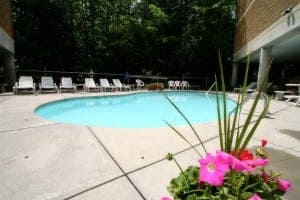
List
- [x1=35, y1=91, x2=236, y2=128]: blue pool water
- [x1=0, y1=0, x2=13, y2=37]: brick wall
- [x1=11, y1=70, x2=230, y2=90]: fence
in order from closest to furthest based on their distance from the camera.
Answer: [x1=35, y1=91, x2=236, y2=128]: blue pool water → [x1=0, y1=0, x2=13, y2=37]: brick wall → [x1=11, y1=70, x2=230, y2=90]: fence

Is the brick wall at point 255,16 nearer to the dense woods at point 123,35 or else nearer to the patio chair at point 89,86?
the dense woods at point 123,35

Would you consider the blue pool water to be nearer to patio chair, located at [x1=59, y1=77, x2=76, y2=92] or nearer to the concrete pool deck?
patio chair, located at [x1=59, y1=77, x2=76, y2=92]

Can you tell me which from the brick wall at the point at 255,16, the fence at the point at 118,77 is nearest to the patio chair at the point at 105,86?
the fence at the point at 118,77

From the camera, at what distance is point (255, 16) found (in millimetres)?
13719

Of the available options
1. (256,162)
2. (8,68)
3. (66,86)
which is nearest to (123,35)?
(66,86)

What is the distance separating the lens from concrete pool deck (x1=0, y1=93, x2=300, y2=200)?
213 centimetres

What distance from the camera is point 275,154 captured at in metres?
3.17

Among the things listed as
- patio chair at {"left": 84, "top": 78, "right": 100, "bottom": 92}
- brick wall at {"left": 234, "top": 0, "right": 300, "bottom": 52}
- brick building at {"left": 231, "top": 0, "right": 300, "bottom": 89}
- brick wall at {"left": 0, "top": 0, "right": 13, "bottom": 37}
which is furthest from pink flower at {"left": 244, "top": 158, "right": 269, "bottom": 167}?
brick wall at {"left": 0, "top": 0, "right": 13, "bottom": 37}

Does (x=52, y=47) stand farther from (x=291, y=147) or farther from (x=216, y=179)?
(x=216, y=179)

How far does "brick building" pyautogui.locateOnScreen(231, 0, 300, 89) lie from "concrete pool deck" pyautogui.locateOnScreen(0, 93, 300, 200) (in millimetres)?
3957

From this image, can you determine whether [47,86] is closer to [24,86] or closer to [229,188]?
[24,86]

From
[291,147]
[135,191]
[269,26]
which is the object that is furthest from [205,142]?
[269,26]

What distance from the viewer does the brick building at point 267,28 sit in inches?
338

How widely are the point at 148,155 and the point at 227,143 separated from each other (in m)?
1.84
